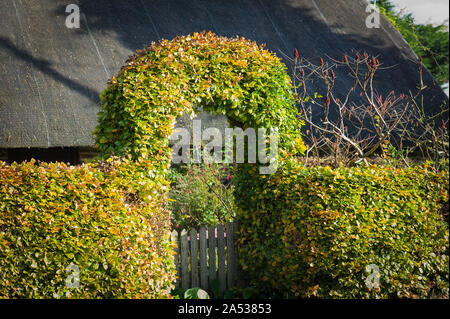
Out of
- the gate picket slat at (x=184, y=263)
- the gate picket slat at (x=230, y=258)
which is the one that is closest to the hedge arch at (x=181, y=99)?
the gate picket slat at (x=230, y=258)

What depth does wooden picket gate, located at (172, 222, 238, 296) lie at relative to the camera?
4922 millimetres

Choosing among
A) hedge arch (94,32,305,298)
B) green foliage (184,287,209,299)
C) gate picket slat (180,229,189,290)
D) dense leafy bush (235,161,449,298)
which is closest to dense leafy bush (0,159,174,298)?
hedge arch (94,32,305,298)

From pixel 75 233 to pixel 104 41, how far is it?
5.19 m

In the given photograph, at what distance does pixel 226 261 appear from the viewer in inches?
206

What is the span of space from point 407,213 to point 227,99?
7.55ft

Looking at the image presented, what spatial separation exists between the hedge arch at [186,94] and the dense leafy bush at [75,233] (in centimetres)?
39

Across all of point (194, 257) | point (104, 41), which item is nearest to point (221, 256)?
point (194, 257)

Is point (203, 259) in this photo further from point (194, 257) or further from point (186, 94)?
point (186, 94)

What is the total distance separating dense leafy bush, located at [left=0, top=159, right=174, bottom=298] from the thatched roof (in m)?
2.75

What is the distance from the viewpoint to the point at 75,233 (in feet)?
11.3

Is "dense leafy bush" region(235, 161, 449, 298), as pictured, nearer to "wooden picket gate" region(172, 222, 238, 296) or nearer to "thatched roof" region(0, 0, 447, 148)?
"wooden picket gate" region(172, 222, 238, 296)

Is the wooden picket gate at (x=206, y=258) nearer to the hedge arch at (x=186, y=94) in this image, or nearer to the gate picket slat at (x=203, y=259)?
the gate picket slat at (x=203, y=259)
